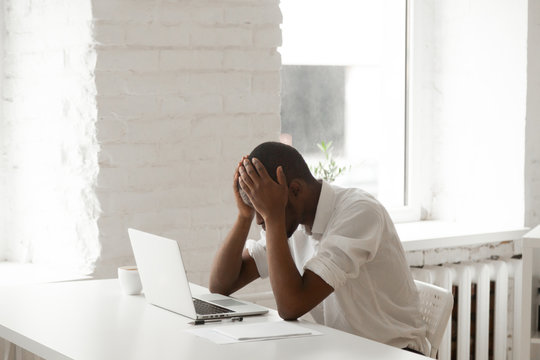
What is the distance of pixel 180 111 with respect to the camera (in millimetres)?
3111

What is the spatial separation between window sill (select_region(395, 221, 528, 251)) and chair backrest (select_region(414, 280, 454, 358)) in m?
1.11

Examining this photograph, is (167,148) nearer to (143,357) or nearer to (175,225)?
(175,225)

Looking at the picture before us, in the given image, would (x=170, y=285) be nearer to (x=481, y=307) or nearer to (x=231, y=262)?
(x=231, y=262)

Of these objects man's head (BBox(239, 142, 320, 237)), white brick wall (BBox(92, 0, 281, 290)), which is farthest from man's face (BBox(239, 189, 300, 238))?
white brick wall (BBox(92, 0, 281, 290))

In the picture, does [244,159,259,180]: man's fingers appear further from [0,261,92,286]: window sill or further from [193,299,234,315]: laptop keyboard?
[0,261,92,286]: window sill

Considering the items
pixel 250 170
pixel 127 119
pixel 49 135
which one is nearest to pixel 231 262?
pixel 250 170

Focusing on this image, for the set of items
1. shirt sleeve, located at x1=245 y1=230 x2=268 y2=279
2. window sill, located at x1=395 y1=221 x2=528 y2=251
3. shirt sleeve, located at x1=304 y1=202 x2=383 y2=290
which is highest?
shirt sleeve, located at x1=304 y1=202 x2=383 y2=290

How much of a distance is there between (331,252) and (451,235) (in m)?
1.71

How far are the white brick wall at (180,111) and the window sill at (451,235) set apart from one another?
A: 87 cm

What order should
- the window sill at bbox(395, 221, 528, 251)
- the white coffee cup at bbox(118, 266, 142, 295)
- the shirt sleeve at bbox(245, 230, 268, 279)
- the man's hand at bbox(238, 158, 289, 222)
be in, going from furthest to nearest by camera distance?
the window sill at bbox(395, 221, 528, 251) < the shirt sleeve at bbox(245, 230, 268, 279) < the white coffee cup at bbox(118, 266, 142, 295) < the man's hand at bbox(238, 158, 289, 222)

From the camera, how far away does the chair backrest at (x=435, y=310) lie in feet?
8.16

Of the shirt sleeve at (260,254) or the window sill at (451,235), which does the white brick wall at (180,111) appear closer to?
the shirt sleeve at (260,254)

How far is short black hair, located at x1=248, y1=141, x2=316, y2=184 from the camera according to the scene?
2.39m

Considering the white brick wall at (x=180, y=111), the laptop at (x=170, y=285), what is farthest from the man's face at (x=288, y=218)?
the white brick wall at (x=180, y=111)
